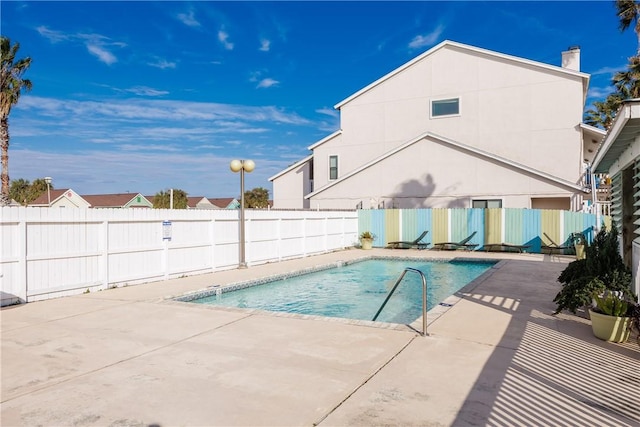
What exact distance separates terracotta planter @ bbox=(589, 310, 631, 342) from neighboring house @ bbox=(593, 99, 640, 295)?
0.57 metres

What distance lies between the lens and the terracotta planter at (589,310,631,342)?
5.39 m

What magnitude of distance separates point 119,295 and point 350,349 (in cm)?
597

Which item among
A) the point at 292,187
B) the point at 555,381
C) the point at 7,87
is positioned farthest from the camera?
the point at 292,187

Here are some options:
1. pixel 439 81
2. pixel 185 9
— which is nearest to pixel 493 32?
pixel 439 81

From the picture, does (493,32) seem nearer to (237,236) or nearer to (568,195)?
(568,195)

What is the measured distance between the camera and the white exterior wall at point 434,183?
20.2m

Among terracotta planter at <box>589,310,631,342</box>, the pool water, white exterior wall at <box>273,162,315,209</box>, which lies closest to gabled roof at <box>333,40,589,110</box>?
white exterior wall at <box>273,162,315,209</box>

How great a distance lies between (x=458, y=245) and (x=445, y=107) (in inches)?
348

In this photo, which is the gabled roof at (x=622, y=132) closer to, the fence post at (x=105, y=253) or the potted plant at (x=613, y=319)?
the potted plant at (x=613, y=319)

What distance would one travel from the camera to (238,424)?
329 centimetres

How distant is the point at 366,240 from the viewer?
20.5 m

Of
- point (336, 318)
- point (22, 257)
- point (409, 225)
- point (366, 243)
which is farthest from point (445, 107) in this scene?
point (22, 257)

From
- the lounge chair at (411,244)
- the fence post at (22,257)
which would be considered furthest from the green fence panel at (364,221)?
the fence post at (22,257)

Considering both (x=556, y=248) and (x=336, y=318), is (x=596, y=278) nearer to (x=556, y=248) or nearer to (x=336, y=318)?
(x=336, y=318)
